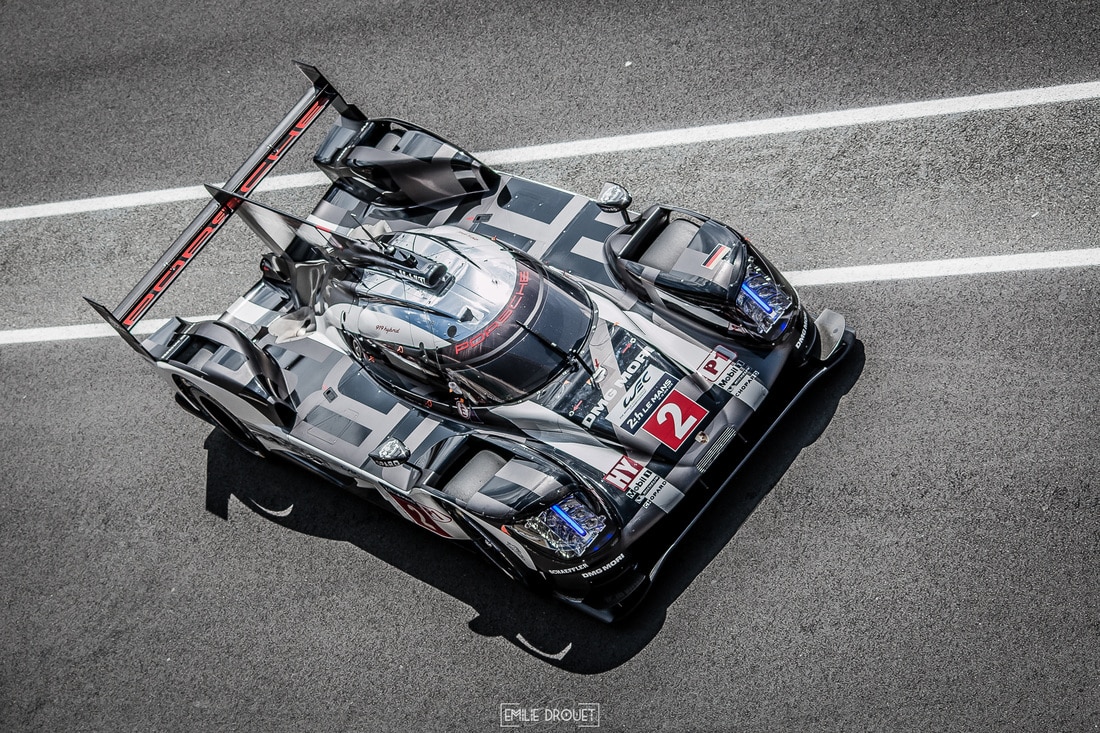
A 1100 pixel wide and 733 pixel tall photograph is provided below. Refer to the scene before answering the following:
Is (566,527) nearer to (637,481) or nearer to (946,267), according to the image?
(637,481)

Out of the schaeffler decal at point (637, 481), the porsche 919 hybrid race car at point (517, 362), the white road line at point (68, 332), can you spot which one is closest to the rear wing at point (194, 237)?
the porsche 919 hybrid race car at point (517, 362)

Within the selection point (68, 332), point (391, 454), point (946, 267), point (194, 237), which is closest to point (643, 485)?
point (391, 454)

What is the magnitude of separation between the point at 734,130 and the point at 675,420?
323 cm

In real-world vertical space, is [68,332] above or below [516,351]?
above

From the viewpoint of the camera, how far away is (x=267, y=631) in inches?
259

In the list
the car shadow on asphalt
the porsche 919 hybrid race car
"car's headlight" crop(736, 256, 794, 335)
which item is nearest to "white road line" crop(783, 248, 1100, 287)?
the porsche 919 hybrid race car

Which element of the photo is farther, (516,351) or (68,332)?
(68,332)

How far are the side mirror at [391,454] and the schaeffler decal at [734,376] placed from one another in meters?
1.89

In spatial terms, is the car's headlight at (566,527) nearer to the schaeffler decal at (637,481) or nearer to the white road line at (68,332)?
the schaeffler decal at (637,481)

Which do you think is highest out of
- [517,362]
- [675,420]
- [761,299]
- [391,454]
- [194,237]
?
[194,237]

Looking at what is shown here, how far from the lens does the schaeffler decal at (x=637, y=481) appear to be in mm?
5633

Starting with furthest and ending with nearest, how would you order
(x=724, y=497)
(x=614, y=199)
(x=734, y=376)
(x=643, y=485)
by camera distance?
(x=614, y=199), (x=724, y=497), (x=734, y=376), (x=643, y=485)

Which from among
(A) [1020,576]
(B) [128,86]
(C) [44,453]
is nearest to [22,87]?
(B) [128,86]

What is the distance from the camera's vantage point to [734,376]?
5926 millimetres
